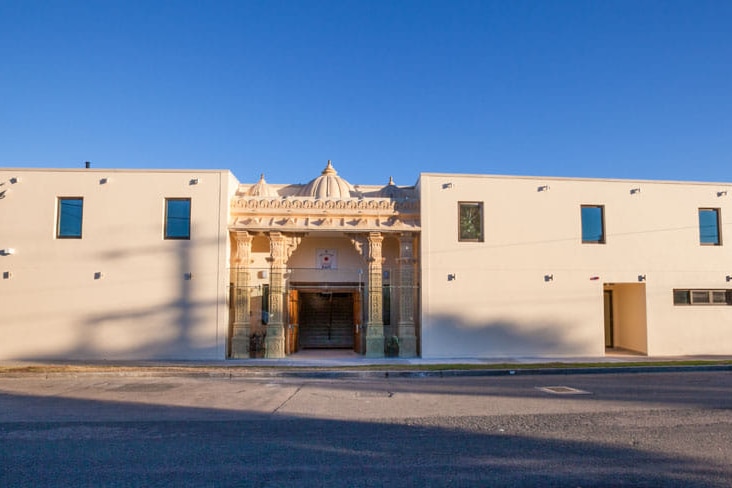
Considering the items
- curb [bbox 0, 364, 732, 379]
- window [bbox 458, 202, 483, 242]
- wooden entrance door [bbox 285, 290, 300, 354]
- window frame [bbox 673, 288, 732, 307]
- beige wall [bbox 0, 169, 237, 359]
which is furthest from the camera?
window frame [bbox 673, 288, 732, 307]

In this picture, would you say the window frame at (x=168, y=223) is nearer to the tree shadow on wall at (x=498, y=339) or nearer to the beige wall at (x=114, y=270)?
the beige wall at (x=114, y=270)

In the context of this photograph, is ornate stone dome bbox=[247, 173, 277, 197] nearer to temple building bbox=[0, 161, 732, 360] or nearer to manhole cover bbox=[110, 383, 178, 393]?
temple building bbox=[0, 161, 732, 360]

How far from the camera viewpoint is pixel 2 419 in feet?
27.8

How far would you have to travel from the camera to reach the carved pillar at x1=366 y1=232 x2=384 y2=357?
18.4 m

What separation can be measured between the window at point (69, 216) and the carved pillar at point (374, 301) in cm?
948

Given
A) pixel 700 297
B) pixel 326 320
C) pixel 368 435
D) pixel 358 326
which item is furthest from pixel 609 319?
pixel 368 435

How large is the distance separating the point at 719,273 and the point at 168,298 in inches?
744

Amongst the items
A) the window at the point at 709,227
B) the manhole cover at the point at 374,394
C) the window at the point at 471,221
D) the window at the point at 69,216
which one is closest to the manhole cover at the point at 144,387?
the manhole cover at the point at 374,394

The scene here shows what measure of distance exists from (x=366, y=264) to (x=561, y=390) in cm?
933

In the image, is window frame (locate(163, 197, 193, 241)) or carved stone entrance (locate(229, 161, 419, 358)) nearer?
window frame (locate(163, 197, 193, 241))

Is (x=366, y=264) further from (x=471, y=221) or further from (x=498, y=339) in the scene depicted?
(x=498, y=339)

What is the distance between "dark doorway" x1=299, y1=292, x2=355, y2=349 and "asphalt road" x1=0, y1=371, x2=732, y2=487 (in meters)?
10.1

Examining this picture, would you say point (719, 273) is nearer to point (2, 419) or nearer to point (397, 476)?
point (397, 476)

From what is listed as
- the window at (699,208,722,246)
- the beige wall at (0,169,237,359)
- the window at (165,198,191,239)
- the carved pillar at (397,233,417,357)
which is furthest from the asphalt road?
the window at (699,208,722,246)
